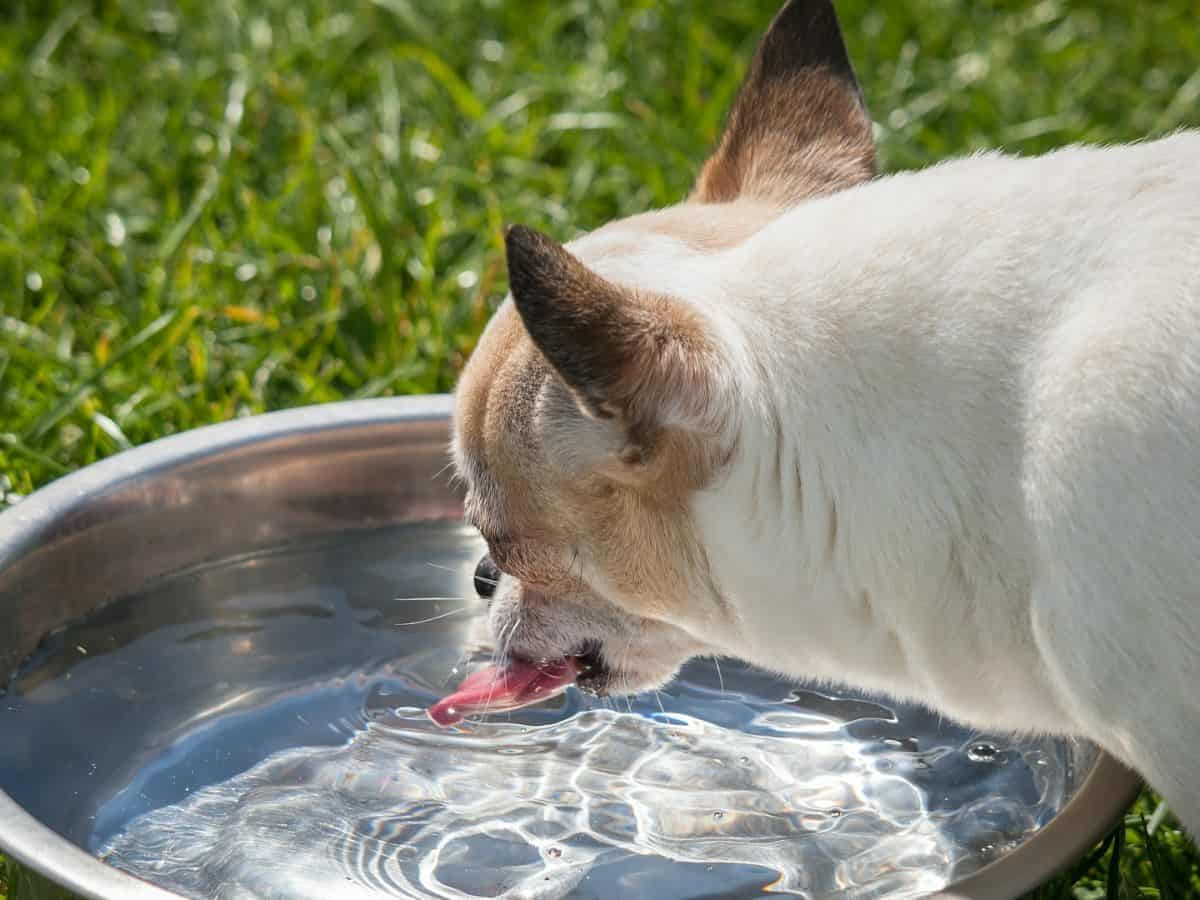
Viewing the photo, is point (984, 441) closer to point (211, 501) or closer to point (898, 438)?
point (898, 438)

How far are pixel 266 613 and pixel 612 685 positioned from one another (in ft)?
3.64

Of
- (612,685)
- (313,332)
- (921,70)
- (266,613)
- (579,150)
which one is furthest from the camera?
(921,70)

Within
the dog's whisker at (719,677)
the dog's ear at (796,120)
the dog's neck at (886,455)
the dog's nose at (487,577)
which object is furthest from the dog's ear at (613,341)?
the dog's whisker at (719,677)

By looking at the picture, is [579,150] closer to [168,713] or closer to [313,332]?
[313,332]

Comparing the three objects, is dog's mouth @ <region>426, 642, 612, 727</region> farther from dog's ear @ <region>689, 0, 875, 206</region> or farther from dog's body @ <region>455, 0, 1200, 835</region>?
dog's ear @ <region>689, 0, 875, 206</region>

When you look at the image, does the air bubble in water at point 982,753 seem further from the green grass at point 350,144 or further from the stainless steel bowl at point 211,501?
the stainless steel bowl at point 211,501

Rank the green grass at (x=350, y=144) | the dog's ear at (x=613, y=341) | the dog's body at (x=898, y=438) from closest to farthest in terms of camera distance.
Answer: the dog's ear at (x=613, y=341) → the dog's body at (x=898, y=438) → the green grass at (x=350, y=144)

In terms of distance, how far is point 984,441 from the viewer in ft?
7.86

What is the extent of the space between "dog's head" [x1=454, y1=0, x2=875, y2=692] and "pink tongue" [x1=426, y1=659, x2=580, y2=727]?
6cm

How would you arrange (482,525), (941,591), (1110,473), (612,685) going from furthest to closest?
(612,685) < (482,525) < (941,591) < (1110,473)

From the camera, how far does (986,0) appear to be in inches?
277

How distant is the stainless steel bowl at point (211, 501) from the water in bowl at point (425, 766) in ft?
0.23

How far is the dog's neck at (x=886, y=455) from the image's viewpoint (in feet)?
7.90

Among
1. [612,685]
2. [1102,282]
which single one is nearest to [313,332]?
[612,685]
